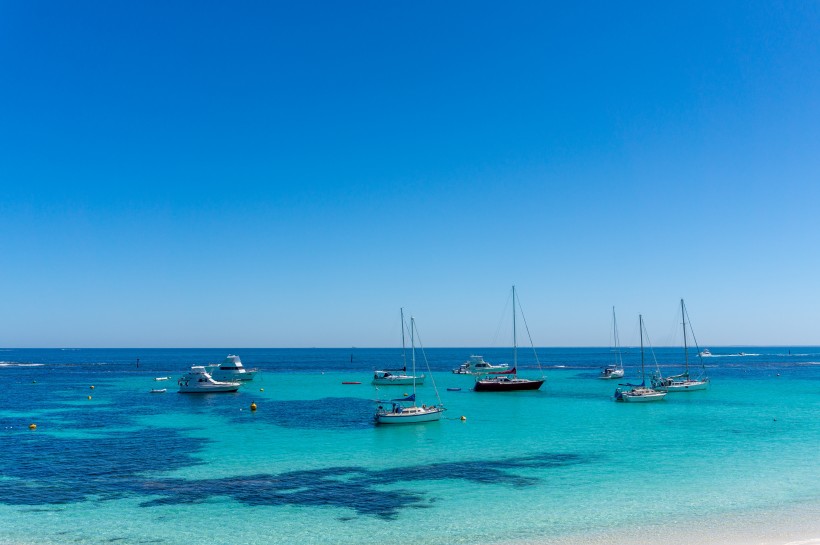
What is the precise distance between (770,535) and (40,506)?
34.4 m

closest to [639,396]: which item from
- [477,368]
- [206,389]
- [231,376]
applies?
[206,389]

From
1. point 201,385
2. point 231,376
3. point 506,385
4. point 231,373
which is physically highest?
point 231,373

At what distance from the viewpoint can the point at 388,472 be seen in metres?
39.0

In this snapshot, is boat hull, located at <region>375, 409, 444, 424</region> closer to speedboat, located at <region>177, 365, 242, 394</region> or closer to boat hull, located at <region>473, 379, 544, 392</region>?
boat hull, located at <region>473, 379, 544, 392</region>

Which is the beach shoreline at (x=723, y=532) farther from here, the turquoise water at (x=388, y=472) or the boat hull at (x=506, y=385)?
the boat hull at (x=506, y=385)

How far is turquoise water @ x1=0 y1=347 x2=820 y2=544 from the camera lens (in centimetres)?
2859

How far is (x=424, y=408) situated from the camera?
6116 cm

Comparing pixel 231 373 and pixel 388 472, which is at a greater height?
pixel 231 373

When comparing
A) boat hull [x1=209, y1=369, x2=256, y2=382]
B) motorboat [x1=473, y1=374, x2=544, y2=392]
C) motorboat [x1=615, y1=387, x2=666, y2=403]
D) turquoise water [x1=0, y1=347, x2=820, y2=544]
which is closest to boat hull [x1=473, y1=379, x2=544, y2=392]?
motorboat [x1=473, y1=374, x2=544, y2=392]

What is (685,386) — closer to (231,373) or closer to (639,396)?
(639,396)

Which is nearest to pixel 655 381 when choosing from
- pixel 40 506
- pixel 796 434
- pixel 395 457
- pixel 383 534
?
pixel 796 434

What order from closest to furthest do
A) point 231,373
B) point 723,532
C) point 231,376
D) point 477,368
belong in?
point 723,532
point 231,373
point 231,376
point 477,368

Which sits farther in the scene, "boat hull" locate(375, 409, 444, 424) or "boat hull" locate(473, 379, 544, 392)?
"boat hull" locate(473, 379, 544, 392)

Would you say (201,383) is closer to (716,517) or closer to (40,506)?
(40,506)
